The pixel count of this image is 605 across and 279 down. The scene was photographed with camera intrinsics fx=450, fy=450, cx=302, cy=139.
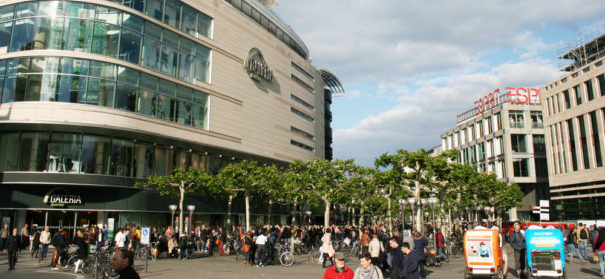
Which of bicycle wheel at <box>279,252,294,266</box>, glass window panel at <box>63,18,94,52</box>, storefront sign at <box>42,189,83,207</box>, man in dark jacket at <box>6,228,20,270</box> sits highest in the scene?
glass window panel at <box>63,18,94,52</box>

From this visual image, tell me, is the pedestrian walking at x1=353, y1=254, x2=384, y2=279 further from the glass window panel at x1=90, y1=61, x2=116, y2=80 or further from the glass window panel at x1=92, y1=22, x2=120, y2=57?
the glass window panel at x1=92, y1=22, x2=120, y2=57

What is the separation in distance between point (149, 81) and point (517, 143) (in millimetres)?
55645

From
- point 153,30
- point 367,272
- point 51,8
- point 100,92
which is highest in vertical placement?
point 153,30

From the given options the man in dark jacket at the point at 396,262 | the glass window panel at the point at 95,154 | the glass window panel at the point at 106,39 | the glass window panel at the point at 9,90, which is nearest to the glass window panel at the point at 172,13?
the glass window panel at the point at 106,39

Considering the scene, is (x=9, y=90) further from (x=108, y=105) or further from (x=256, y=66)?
(x=256, y=66)

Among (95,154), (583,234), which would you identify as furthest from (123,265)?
(95,154)

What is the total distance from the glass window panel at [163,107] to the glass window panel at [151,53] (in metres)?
2.69

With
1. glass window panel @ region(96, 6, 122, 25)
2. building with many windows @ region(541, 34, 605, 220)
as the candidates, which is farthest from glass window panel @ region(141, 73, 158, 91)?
building with many windows @ region(541, 34, 605, 220)

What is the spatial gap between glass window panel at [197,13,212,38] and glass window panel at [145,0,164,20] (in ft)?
17.7

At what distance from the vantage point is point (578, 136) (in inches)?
2057

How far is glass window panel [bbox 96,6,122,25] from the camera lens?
35844 millimetres

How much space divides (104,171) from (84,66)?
8.36m

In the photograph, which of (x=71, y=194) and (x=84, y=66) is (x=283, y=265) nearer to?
(x=71, y=194)

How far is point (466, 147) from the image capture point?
3339 inches
